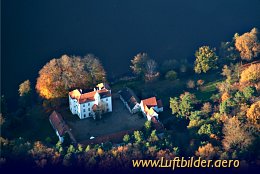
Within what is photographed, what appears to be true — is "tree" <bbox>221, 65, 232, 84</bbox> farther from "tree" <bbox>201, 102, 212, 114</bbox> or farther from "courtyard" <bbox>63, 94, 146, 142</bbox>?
"courtyard" <bbox>63, 94, 146, 142</bbox>

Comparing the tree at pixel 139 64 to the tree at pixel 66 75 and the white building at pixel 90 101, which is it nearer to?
the tree at pixel 66 75

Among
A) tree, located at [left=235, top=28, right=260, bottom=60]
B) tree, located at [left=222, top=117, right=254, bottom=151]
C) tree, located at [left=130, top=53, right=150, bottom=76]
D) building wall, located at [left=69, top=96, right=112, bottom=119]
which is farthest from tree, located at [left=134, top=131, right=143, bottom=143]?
tree, located at [left=235, top=28, right=260, bottom=60]

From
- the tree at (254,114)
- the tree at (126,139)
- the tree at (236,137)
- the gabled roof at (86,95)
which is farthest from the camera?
the gabled roof at (86,95)

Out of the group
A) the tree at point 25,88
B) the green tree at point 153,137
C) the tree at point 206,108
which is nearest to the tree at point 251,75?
the tree at point 206,108

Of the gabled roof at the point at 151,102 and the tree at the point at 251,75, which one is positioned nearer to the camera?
the gabled roof at the point at 151,102

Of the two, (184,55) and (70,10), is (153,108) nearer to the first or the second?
(184,55)

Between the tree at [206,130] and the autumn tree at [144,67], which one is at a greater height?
the autumn tree at [144,67]

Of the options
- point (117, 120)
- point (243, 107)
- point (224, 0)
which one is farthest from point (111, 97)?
point (224, 0)
